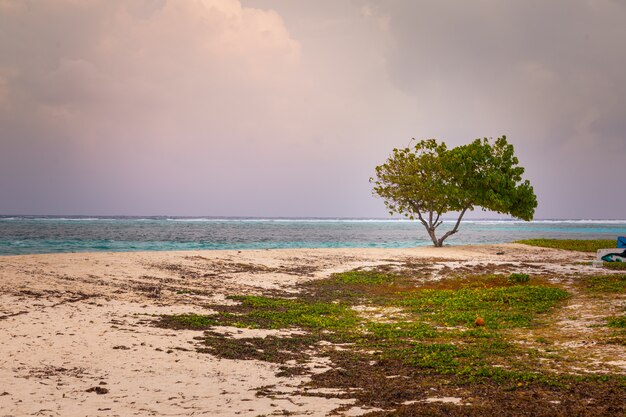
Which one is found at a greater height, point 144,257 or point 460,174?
point 460,174

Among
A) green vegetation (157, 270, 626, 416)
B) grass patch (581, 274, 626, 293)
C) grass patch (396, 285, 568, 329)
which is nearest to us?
green vegetation (157, 270, 626, 416)

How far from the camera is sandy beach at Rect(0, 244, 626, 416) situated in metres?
8.91

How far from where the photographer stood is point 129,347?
12.8m

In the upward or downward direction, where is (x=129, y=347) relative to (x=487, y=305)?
downward

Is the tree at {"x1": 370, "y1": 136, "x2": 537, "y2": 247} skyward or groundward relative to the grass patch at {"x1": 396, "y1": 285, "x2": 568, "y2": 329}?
skyward

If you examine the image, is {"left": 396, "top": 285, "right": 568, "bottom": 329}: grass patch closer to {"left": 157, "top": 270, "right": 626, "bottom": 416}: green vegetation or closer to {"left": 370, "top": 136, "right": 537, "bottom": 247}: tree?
{"left": 157, "top": 270, "right": 626, "bottom": 416}: green vegetation

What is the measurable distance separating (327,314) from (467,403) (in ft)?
33.6

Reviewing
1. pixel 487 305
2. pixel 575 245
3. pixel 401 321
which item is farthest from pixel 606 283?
pixel 575 245

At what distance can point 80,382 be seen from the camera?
9.99m

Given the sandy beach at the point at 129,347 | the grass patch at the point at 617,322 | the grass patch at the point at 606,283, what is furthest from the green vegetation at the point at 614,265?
the grass patch at the point at 617,322

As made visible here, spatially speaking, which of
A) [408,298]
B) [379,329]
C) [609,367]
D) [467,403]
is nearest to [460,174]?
[408,298]

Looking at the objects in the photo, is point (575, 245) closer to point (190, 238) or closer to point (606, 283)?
point (606, 283)

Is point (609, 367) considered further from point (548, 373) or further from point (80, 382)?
point (80, 382)

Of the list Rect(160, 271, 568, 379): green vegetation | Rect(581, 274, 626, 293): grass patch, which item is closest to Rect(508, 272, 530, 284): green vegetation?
Rect(160, 271, 568, 379): green vegetation
